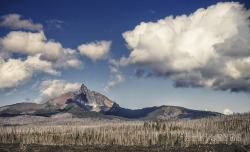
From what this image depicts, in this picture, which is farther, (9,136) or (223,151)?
(9,136)

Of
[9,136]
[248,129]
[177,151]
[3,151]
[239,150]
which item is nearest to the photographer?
[3,151]

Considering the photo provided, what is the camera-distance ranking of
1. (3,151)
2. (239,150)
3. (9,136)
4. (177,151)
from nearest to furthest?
(3,151)
(239,150)
(177,151)
(9,136)

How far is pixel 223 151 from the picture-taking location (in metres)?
44.8

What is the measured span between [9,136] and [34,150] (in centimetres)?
16998

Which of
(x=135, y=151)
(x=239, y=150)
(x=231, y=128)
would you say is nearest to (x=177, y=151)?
(x=135, y=151)

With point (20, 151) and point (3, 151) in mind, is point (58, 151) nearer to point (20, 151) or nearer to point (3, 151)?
point (20, 151)

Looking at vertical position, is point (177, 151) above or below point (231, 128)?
above

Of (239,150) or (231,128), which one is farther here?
(231,128)

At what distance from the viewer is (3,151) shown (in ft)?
130

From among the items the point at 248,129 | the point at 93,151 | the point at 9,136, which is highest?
the point at 93,151

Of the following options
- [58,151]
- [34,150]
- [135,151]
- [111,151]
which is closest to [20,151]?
[34,150]

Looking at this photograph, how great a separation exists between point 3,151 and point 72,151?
12.6 metres

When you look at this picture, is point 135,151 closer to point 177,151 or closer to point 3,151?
point 177,151

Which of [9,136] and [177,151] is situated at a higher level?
[177,151]
